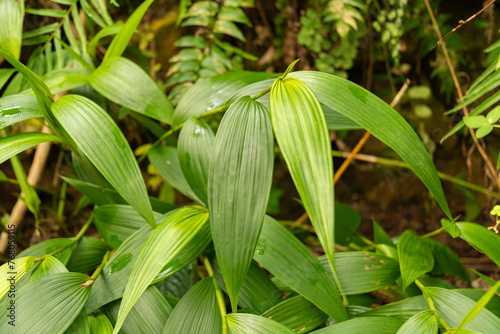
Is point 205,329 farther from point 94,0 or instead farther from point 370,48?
point 370,48

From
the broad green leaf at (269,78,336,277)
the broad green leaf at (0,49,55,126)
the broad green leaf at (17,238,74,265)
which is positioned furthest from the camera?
the broad green leaf at (17,238,74,265)

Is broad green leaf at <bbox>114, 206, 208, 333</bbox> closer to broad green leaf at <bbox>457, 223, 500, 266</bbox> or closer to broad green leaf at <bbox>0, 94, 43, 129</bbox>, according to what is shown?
broad green leaf at <bbox>0, 94, 43, 129</bbox>

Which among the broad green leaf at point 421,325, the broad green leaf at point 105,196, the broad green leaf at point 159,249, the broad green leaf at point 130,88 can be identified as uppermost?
the broad green leaf at point 130,88

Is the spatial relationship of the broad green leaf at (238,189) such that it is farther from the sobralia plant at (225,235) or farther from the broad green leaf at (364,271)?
the broad green leaf at (364,271)

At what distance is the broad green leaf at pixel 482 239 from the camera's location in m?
0.63

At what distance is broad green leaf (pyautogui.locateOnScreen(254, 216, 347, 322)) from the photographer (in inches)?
22.5

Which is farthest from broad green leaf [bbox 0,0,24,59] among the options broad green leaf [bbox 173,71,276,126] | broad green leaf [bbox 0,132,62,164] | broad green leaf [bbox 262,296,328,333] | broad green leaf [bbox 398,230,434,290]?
broad green leaf [bbox 398,230,434,290]

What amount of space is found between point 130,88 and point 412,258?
658 millimetres

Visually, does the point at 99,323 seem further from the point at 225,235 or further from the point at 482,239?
the point at 482,239

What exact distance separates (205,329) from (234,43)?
1035 millimetres

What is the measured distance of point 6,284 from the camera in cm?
56

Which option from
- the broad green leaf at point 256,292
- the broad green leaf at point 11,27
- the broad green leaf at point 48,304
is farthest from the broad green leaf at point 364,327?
the broad green leaf at point 11,27

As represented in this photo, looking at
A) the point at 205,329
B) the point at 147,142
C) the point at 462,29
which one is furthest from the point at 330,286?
the point at 462,29

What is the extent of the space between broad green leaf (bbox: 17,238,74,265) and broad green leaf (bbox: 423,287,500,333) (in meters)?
0.67
